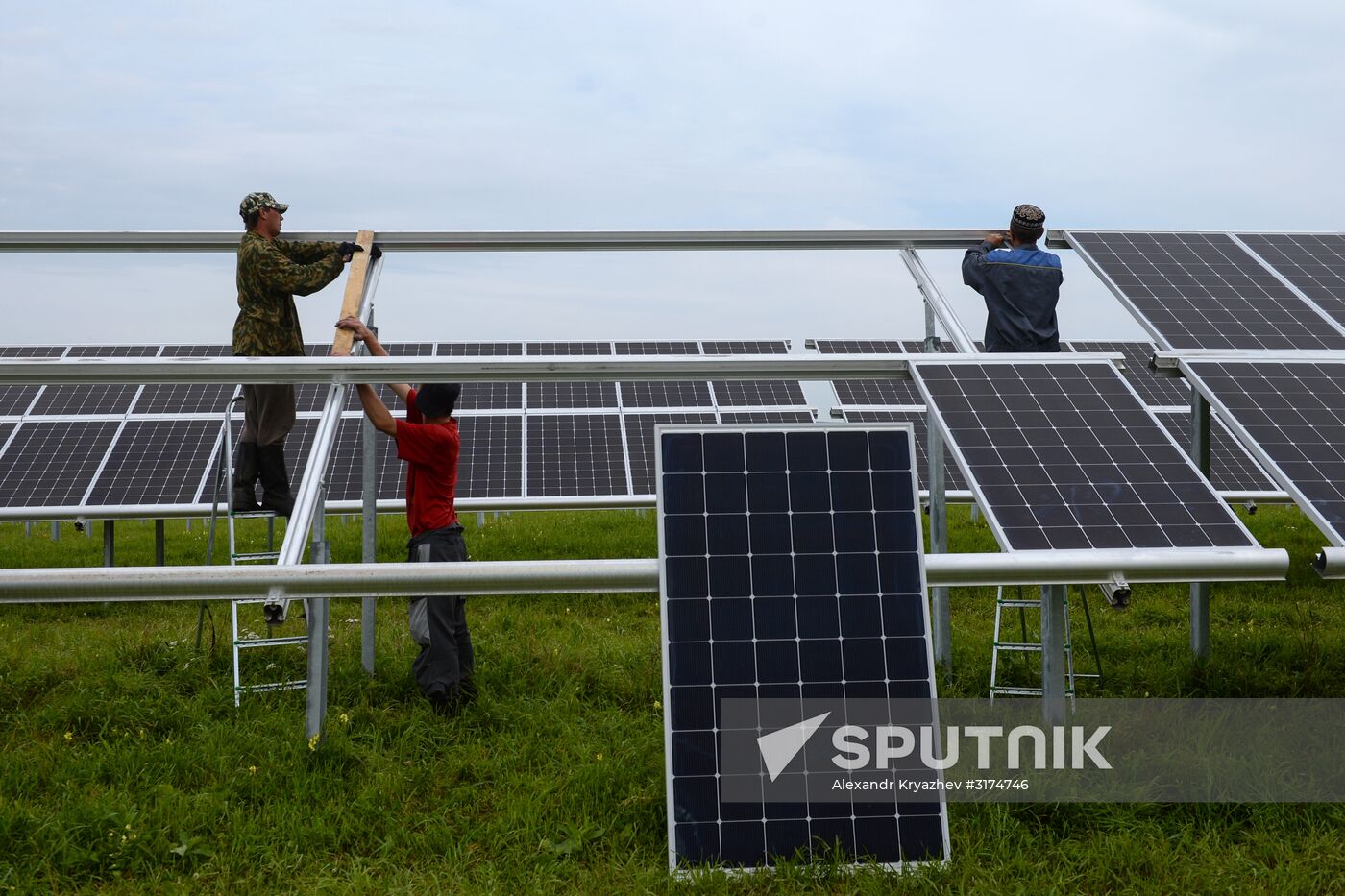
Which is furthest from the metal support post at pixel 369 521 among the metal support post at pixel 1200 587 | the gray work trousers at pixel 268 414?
the metal support post at pixel 1200 587

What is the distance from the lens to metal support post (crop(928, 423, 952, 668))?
618cm

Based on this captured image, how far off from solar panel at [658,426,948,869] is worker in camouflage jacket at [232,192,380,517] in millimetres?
3432

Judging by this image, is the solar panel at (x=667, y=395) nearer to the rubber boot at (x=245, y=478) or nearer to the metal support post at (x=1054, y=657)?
the rubber boot at (x=245, y=478)

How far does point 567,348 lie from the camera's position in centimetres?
1880

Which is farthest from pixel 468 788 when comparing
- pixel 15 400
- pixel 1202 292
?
pixel 15 400

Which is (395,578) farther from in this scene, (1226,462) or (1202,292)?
(1226,462)

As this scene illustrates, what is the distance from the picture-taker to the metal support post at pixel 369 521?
6.44 m

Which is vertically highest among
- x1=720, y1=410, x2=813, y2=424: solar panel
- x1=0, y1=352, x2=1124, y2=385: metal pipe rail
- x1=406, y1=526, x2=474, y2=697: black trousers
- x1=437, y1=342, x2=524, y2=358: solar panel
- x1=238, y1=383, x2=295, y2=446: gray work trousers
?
x1=437, y1=342, x2=524, y2=358: solar panel

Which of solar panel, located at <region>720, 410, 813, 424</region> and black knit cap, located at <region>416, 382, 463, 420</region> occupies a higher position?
black knit cap, located at <region>416, 382, 463, 420</region>

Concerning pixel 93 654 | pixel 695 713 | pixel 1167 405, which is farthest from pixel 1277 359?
pixel 1167 405

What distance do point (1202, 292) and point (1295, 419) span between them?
89.2 inches

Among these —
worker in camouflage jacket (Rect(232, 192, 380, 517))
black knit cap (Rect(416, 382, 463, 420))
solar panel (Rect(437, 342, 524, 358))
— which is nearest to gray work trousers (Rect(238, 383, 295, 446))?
worker in camouflage jacket (Rect(232, 192, 380, 517))

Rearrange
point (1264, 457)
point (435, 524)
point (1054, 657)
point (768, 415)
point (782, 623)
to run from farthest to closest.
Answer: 1. point (768, 415)
2. point (435, 524)
3. point (1264, 457)
4. point (1054, 657)
5. point (782, 623)

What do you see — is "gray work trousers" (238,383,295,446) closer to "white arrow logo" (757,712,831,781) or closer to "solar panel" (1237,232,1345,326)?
"white arrow logo" (757,712,831,781)
